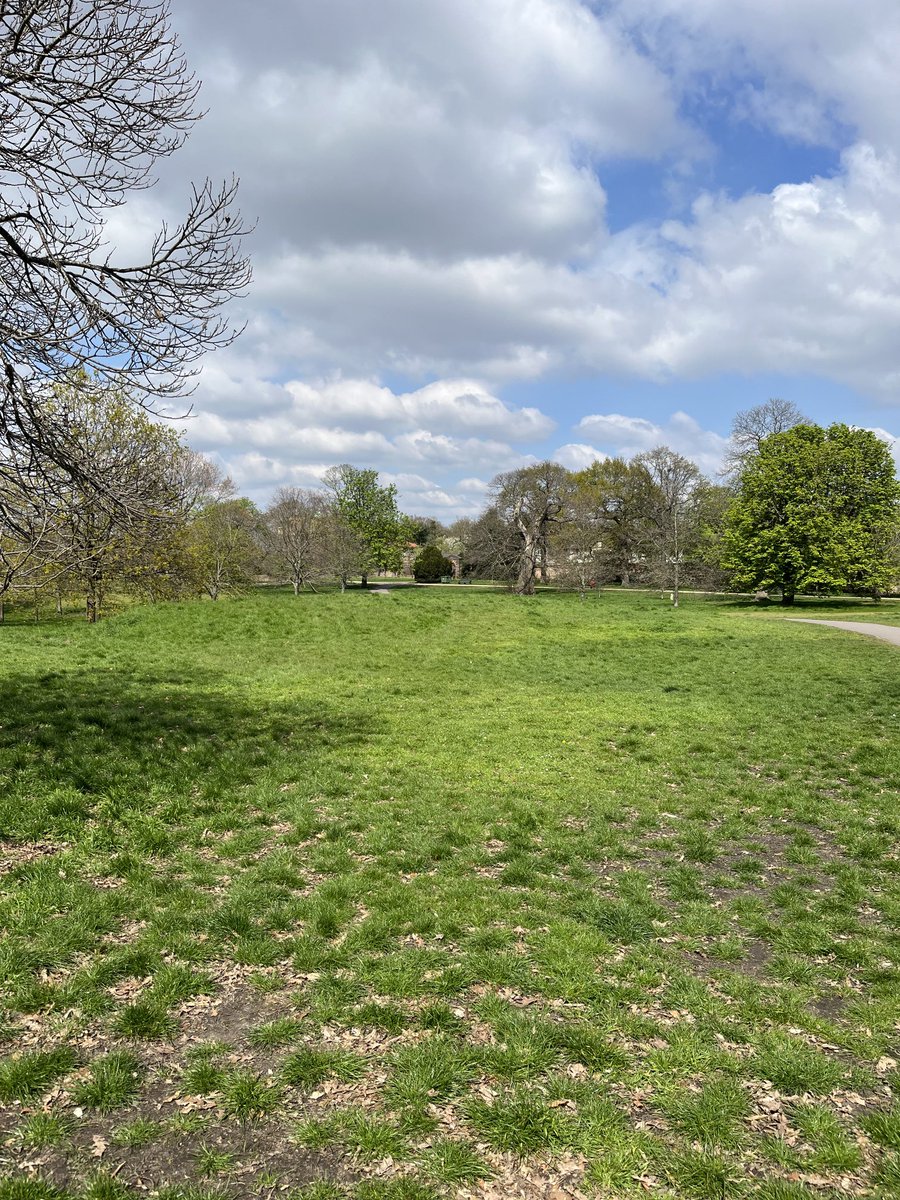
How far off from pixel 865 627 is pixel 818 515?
14.9 m

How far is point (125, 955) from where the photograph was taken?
4648 millimetres

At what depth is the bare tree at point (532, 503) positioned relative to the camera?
43.9m

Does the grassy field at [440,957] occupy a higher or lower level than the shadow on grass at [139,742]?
lower

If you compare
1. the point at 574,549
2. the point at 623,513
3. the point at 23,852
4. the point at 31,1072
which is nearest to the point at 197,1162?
the point at 31,1072

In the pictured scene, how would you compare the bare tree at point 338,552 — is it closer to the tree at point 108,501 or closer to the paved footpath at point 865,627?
the paved footpath at point 865,627

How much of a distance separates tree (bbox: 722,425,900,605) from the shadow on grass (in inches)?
1334

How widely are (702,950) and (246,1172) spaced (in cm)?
358

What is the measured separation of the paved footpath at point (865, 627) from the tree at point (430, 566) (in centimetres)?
4604

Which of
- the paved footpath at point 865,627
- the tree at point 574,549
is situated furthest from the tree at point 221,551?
the paved footpath at point 865,627

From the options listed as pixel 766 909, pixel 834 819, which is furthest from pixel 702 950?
pixel 834 819

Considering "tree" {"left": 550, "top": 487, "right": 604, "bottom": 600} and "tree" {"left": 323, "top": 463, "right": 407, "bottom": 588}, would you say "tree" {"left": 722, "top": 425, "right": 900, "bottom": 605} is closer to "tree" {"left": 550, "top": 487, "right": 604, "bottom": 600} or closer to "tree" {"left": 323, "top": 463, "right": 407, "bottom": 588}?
"tree" {"left": 550, "top": 487, "right": 604, "bottom": 600}

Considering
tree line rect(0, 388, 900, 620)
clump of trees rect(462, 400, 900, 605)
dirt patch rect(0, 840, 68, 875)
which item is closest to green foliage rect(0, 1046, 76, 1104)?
dirt patch rect(0, 840, 68, 875)

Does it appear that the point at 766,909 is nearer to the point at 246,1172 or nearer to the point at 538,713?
the point at 246,1172

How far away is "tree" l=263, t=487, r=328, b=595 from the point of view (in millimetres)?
47719
